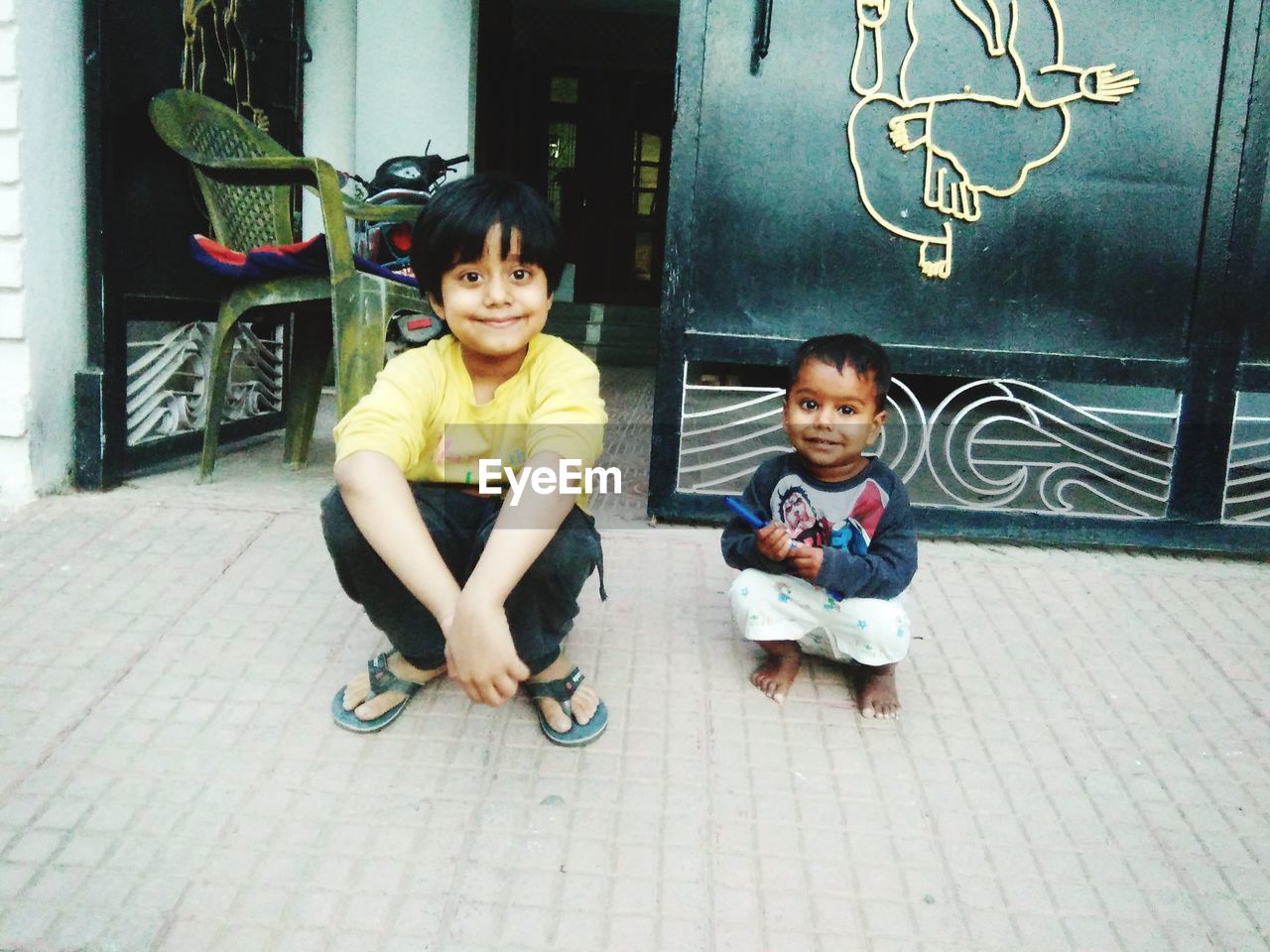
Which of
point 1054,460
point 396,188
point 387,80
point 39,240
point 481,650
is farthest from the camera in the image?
point 387,80

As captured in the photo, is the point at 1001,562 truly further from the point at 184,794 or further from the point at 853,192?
the point at 184,794

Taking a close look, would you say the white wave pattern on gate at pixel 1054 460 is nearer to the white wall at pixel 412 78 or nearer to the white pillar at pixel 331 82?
the white wall at pixel 412 78

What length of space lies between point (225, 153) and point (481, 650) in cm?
267

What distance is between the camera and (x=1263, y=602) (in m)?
2.74

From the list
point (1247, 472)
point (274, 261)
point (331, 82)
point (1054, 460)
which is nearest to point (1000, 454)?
point (1054, 460)

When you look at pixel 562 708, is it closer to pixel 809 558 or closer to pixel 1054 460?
pixel 809 558

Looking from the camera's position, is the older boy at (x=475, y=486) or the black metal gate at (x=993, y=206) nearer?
the older boy at (x=475, y=486)

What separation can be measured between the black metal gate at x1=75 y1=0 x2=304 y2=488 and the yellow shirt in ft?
5.57

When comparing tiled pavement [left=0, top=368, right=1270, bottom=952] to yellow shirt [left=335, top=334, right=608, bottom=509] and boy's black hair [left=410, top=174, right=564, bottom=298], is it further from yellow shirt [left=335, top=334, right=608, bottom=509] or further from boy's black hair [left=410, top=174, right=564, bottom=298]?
boy's black hair [left=410, top=174, right=564, bottom=298]

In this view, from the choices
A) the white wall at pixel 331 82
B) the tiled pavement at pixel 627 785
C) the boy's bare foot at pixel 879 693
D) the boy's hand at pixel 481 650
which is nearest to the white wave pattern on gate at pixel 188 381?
the tiled pavement at pixel 627 785

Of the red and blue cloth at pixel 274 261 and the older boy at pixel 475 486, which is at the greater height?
the red and blue cloth at pixel 274 261

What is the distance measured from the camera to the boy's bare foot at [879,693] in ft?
6.66

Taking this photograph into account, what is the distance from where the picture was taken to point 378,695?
1930 mm

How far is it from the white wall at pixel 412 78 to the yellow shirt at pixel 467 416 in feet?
14.5
